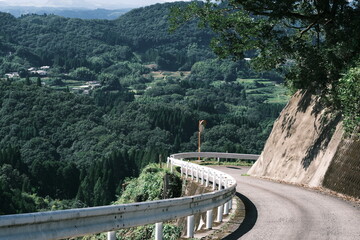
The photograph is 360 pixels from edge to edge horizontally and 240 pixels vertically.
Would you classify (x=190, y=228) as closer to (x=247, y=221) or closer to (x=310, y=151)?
(x=247, y=221)

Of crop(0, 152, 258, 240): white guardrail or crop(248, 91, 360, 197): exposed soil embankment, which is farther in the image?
crop(248, 91, 360, 197): exposed soil embankment

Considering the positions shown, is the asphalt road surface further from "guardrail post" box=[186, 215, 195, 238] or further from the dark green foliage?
the dark green foliage

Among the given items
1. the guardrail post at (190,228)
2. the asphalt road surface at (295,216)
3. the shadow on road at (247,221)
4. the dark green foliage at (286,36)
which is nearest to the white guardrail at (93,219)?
the guardrail post at (190,228)

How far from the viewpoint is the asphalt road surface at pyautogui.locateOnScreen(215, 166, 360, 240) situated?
1443cm

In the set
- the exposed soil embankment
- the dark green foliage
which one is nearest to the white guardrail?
the exposed soil embankment

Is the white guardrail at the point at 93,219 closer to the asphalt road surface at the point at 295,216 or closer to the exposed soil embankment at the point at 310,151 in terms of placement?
the asphalt road surface at the point at 295,216

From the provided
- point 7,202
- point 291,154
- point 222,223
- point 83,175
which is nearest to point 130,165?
point 83,175

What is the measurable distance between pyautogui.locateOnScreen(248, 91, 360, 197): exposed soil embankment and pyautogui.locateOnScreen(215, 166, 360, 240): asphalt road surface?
4.05ft

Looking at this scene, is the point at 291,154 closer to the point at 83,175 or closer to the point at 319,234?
the point at 319,234

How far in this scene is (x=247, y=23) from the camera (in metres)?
29.1

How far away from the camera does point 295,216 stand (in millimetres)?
17484

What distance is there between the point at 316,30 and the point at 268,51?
2.83m

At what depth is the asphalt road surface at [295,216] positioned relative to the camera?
47.3ft

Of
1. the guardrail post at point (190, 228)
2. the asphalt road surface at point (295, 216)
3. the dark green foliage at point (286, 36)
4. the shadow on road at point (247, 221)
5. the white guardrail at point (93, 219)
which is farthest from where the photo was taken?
the dark green foliage at point (286, 36)
